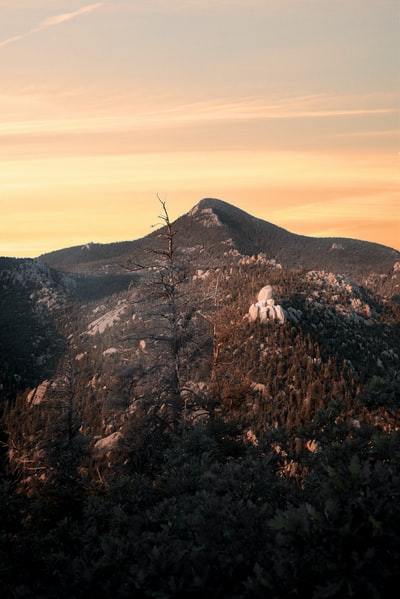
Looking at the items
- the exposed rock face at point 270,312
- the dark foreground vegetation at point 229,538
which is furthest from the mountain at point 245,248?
the dark foreground vegetation at point 229,538

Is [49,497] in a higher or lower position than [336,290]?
lower

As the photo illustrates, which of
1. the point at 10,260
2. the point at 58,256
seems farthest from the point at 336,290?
the point at 58,256

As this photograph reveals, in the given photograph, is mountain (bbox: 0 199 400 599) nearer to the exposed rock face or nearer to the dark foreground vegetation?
the dark foreground vegetation

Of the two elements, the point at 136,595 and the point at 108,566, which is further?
the point at 108,566

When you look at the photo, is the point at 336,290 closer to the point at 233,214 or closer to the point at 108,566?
the point at 108,566

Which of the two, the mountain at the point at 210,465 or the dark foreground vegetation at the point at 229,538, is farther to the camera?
the mountain at the point at 210,465

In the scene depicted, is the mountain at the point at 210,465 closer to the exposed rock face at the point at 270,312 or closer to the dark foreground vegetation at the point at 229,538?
the dark foreground vegetation at the point at 229,538

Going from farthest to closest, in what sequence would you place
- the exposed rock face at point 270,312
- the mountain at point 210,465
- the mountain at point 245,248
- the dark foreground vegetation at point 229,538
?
the mountain at point 245,248
the exposed rock face at point 270,312
the mountain at point 210,465
the dark foreground vegetation at point 229,538

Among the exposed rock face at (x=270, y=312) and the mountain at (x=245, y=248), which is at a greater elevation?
the mountain at (x=245, y=248)
